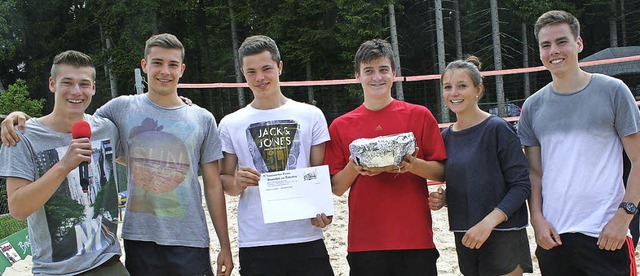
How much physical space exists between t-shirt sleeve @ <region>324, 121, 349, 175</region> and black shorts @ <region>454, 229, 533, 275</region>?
2.52 feet

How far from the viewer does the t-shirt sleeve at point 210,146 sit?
242 centimetres

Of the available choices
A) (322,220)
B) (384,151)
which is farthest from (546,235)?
(322,220)

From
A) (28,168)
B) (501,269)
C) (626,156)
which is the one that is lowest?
(501,269)

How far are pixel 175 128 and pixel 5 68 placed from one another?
28.9m

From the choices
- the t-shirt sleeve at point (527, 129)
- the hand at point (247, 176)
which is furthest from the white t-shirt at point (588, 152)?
the hand at point (247, 176)

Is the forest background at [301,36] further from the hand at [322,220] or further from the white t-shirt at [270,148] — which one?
the hand at [322,220]

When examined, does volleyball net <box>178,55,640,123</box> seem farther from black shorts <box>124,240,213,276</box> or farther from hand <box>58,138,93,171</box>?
hand <box>58,138,93,171</box>

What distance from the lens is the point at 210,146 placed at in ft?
7.97

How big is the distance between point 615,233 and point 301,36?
19213 millimetres

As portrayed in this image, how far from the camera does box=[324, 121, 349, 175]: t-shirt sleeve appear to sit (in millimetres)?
2457

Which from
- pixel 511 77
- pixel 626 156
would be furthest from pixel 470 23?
pixel 626 156

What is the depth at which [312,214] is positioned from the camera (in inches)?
93.1

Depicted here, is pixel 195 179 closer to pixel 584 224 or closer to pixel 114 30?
pixel 584 224

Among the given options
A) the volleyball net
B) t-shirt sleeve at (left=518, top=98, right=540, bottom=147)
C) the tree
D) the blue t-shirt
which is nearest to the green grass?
the blue t-shirt
